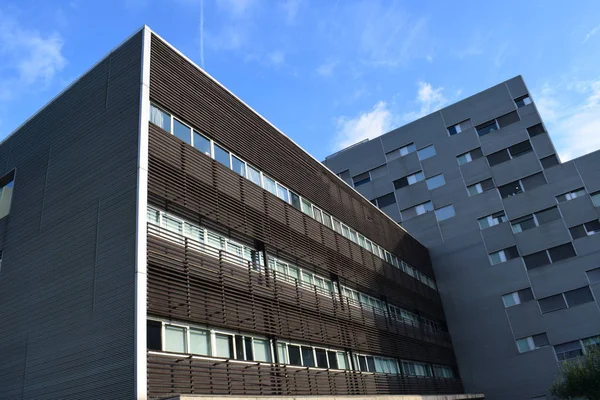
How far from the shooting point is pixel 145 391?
32.8 feet

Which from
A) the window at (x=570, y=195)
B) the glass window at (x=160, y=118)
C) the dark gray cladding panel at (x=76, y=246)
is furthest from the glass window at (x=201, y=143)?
the window at (x=570, y=195)

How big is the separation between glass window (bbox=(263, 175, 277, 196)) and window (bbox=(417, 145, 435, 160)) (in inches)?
970

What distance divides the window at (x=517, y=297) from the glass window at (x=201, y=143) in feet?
88.4

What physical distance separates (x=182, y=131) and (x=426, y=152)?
29747 millimetres

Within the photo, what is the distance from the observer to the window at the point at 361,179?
4294 cm

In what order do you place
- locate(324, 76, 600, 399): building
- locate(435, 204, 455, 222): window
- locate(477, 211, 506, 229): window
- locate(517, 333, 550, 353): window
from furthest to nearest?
locate(435, 204, 455, 222): window → locate(477, 211, 506, 229): window → locate(324, 76, 600, 399): building → locate(517, 333, 550, 353): window

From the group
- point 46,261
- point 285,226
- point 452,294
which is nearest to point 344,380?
point 285,226

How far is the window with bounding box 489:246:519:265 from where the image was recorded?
34.8 metres

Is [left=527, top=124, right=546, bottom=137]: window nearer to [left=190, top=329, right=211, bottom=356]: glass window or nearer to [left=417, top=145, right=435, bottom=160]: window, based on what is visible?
[left=417, top=145, right=435, bottom=160]: window

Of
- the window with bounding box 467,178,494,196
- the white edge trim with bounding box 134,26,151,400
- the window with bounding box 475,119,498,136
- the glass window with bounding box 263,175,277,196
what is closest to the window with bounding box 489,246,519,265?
the window with bounding box 467,178,494,196

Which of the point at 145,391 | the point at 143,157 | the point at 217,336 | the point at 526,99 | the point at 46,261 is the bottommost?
the point at 145,391

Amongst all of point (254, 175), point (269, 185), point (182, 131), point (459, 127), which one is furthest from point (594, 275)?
point (182, 131)

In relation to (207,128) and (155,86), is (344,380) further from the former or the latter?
(155,86)

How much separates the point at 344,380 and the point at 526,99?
103ft
